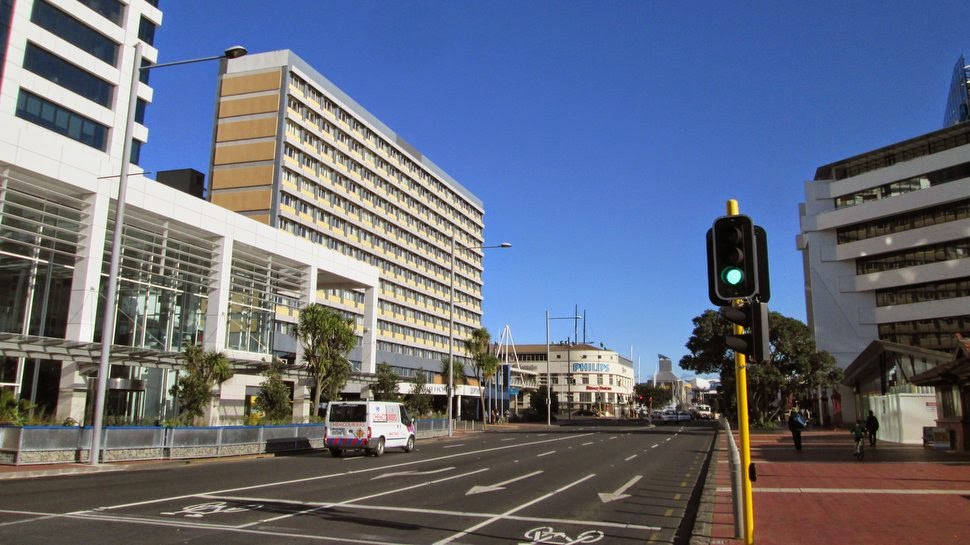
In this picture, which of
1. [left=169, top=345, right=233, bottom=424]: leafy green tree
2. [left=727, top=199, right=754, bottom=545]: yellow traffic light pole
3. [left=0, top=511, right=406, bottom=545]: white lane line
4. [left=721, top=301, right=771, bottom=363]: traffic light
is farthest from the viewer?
[left=169, top=345, right=233, bottom=424]: leafy green tree

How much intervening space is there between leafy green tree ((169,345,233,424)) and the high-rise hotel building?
116 ft

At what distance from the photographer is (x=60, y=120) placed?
97.2 ft

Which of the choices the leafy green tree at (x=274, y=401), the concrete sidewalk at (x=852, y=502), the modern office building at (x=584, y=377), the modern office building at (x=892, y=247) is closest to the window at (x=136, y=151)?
the leafy green tree at (x=274, y=401)

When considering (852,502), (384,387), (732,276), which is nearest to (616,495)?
(852,502)

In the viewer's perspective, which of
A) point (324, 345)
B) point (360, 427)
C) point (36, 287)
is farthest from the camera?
point (324, 345)

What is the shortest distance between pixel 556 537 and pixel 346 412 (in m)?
17.3

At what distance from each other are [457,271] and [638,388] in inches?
2338

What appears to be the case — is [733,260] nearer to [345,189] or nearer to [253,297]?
[253,297]

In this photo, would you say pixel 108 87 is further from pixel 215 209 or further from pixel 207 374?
pixel 207 374

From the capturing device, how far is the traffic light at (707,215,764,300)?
7688 millimetres

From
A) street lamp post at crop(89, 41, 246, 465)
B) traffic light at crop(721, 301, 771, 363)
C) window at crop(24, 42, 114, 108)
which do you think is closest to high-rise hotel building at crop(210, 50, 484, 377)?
window at crop(24, 42, 114, 108)

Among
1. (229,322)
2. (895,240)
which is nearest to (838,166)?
(895,240)

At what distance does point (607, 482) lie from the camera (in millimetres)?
16828

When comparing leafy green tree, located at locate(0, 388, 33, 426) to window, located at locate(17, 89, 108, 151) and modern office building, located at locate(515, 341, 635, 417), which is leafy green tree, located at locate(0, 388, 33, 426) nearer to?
window, located at locate(17, 89, 108, 151)
